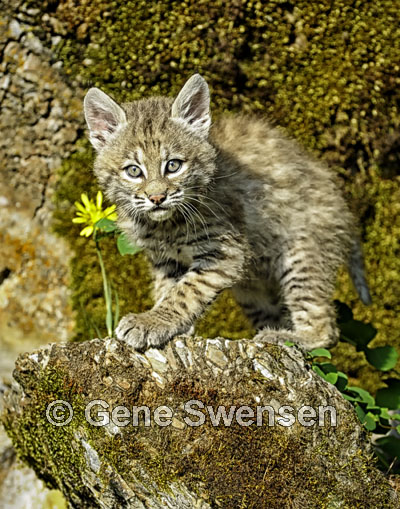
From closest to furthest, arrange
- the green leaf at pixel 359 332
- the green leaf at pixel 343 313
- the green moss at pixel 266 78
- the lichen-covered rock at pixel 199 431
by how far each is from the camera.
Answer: the lichen-covered rock at pixel 199 431 < the green leaf at pixel 359 332 < the green leaf at pixel 343 313 < the green moss at pixel 266 78

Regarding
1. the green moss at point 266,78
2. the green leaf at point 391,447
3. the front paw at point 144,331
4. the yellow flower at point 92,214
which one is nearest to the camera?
the front paw at point 144,331

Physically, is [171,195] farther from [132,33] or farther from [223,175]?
[132,33]

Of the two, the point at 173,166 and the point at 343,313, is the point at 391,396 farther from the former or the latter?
the point at 173,166

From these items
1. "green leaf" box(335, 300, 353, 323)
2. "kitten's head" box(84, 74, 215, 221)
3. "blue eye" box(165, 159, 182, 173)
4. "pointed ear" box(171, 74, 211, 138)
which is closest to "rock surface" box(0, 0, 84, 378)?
"kitten's head" box(84, 74, 215, 221)

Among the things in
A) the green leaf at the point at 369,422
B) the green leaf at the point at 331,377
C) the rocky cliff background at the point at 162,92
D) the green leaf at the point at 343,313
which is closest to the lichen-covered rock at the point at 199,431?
the green leaf at the point at 331,377

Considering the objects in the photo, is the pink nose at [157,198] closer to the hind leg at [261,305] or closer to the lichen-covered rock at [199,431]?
the lichen-covered rock at [199,431]

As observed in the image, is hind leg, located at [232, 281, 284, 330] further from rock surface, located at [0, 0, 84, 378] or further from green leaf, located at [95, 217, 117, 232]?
rock surface, located at [0, 0, 84, 378]
